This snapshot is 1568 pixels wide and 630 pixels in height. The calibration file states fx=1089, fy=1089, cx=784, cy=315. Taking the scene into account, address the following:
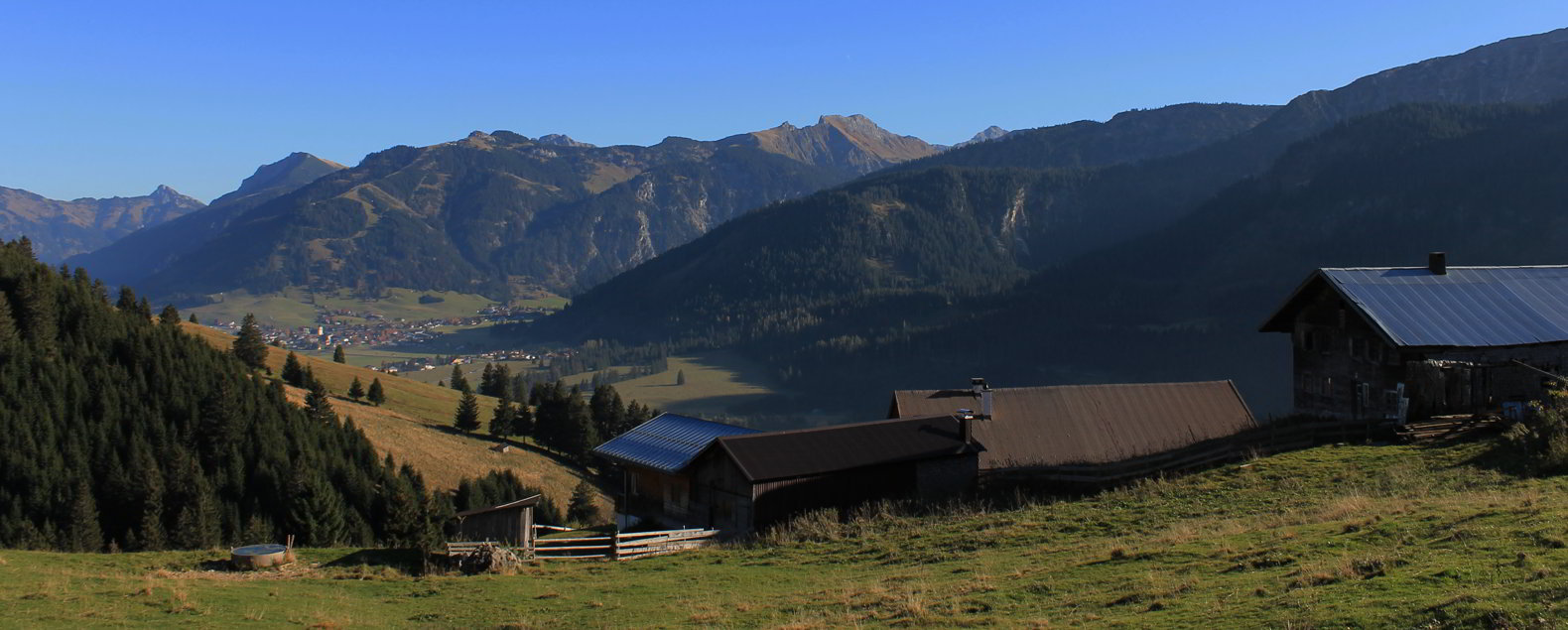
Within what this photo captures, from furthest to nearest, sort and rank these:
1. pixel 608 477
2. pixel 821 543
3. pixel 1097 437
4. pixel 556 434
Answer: pixel 556 434, pixel 608 477, pixel 1097 437, pixel 821 543

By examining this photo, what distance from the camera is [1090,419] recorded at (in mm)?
45969

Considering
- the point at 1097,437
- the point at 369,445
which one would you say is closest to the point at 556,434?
the point at 369,445

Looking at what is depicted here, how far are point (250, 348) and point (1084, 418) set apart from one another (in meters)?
106

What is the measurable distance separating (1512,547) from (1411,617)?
4735mm

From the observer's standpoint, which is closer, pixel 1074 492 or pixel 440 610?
pixel 440 610

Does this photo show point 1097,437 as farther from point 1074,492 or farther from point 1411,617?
point 1411,617

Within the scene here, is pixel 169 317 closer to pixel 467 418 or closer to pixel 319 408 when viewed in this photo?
pixel 319 408

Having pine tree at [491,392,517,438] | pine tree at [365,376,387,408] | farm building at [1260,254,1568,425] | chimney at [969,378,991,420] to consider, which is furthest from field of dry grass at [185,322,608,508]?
farm building at [1260,254,1568,425]

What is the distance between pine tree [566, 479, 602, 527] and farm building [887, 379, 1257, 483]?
36052 millimetres

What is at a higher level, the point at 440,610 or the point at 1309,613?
the point at 1309,613

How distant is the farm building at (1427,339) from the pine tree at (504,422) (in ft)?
266

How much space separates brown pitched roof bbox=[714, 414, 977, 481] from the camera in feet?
123

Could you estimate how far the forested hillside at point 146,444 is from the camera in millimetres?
66062

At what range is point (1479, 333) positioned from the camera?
37.7 meters
